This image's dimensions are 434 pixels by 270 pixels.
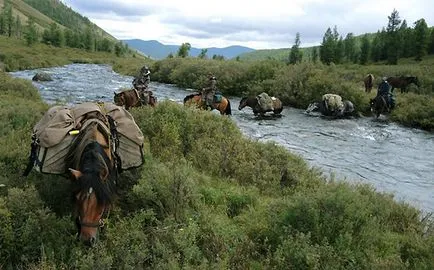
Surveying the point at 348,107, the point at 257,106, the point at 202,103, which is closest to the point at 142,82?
the point at 202,103

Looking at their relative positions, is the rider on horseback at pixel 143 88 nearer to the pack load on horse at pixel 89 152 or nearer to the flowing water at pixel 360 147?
the flowing water at pixel 360 147

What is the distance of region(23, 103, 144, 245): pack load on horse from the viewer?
16.6ft

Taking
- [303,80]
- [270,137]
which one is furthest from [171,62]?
[270,137]

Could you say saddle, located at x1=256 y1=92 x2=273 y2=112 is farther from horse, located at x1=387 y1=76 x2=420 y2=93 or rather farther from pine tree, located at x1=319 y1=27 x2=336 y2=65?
pine tree, located at x1=319 y1=27 x2=336 y2=65

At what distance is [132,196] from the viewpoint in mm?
6664

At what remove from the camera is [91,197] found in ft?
16.5

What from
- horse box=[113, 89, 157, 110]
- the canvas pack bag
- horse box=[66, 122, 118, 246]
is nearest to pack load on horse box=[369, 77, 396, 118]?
the canvas pack bag

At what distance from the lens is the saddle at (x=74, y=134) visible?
20.3ft

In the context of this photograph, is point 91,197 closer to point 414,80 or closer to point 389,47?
point 414,80

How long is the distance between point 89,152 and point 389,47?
7087cm

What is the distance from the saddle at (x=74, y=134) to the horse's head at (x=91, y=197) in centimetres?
99

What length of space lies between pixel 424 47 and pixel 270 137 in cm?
5788

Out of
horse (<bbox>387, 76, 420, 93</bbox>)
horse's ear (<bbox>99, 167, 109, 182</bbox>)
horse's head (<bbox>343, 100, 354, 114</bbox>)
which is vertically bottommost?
horse's head (<bbox>343, 100, 354, 114</bbox>)

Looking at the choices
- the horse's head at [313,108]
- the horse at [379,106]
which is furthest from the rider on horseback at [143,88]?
the horse at [379,106]
